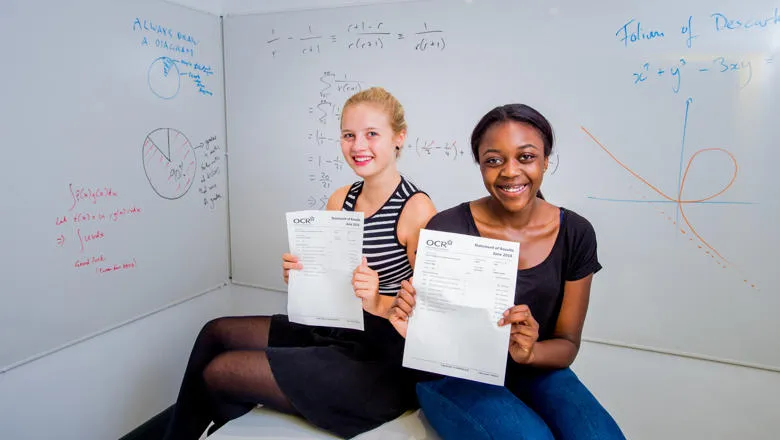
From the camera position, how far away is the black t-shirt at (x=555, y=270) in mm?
1153

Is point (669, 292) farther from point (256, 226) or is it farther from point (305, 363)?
point (256, 226)

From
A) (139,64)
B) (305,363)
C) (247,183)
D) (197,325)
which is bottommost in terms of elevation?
(197,325)

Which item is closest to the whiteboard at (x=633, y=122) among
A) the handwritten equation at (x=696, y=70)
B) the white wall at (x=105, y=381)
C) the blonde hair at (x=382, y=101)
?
the handwritten equation at (x=696, y=70)

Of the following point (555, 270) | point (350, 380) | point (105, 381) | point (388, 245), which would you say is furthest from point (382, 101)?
point (105, 381)

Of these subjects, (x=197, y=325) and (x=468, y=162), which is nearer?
(x=468, y=162)

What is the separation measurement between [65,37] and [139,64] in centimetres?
27

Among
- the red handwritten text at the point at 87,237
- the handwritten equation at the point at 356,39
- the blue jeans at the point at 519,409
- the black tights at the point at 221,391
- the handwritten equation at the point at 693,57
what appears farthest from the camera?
the handwritten equation at the point at 356,39

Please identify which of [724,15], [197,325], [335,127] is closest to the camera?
[724,15]

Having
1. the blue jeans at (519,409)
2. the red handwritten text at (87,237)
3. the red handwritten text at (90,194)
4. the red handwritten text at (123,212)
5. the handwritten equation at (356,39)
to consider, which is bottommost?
the blue jeans at (519,409)

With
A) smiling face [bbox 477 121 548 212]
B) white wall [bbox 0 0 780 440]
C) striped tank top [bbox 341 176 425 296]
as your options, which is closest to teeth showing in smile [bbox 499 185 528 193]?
smiling face [bbox 477 121 548 212]

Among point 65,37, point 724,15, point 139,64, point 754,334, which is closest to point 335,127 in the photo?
point 139,64

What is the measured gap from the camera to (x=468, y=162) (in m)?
1.75

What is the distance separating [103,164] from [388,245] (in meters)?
1.13

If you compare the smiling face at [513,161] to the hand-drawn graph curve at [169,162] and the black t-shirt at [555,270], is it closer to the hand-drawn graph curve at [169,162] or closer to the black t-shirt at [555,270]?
the black t-shirt at [555,270]
